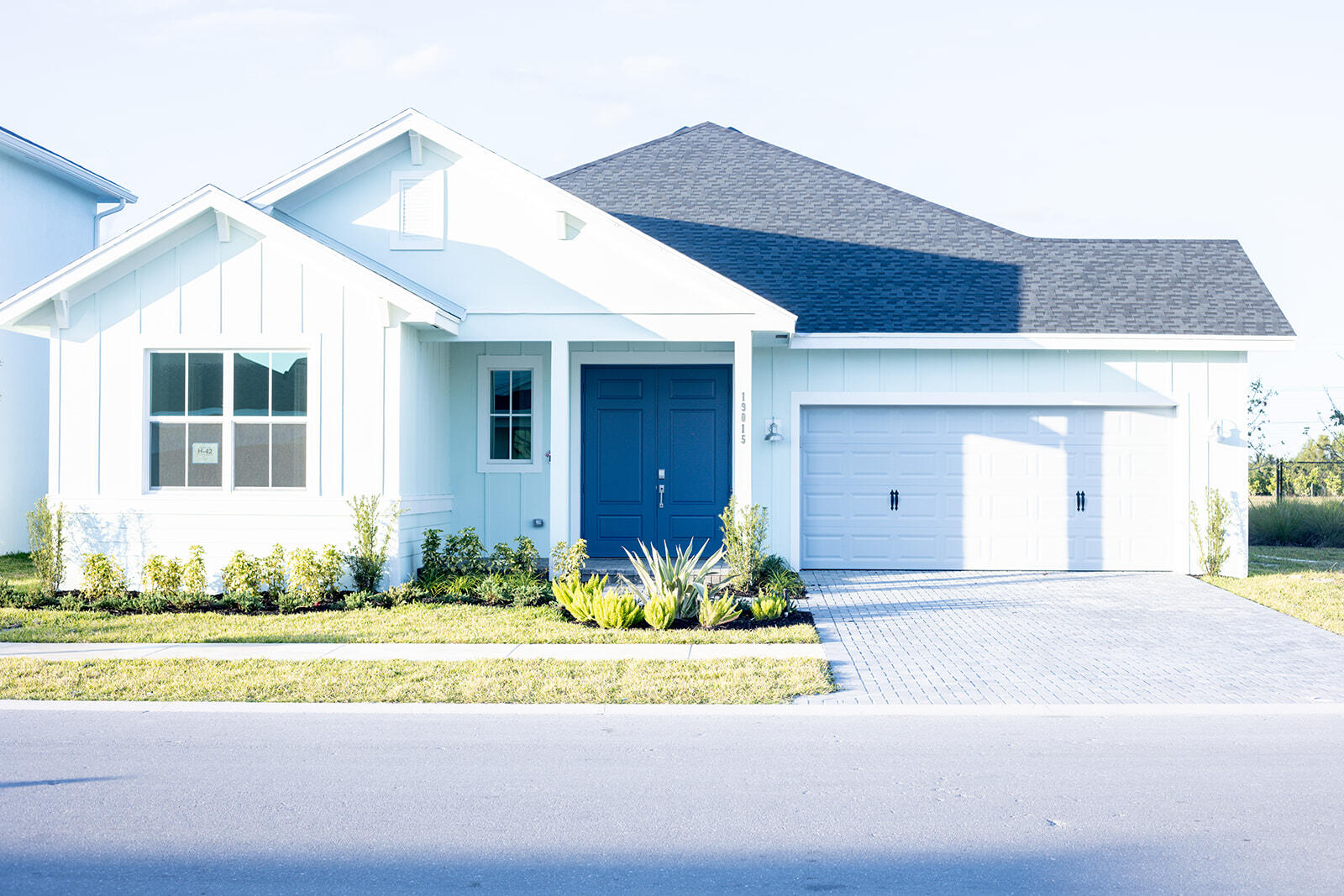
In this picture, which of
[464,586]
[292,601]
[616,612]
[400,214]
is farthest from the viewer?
[400,214]

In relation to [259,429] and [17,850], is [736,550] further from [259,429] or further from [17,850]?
[17,850]

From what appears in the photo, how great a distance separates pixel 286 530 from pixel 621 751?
7465mm

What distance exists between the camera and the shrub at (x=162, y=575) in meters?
12.7

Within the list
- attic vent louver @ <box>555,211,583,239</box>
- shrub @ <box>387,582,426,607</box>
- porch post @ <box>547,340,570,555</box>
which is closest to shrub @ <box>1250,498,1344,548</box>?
porch post @ <box>547,340,570,555</box>

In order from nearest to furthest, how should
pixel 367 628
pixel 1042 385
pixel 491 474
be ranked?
pixel 367 628, pixel 1042 385, pixel 491 474

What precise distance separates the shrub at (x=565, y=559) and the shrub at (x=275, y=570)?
2.97 metres

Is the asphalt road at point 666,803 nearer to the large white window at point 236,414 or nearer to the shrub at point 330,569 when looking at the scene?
the shrub at point 330,569

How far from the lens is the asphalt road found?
473 cm

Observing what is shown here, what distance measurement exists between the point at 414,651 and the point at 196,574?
408 cm

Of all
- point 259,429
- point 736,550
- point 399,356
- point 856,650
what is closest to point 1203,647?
point 856,650

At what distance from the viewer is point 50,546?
12.9 meters

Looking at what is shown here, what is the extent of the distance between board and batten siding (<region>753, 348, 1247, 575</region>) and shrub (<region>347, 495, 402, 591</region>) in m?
4.87

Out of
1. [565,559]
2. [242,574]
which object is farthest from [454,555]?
→ [242,574]

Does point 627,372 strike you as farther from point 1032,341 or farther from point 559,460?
point 1032,341
